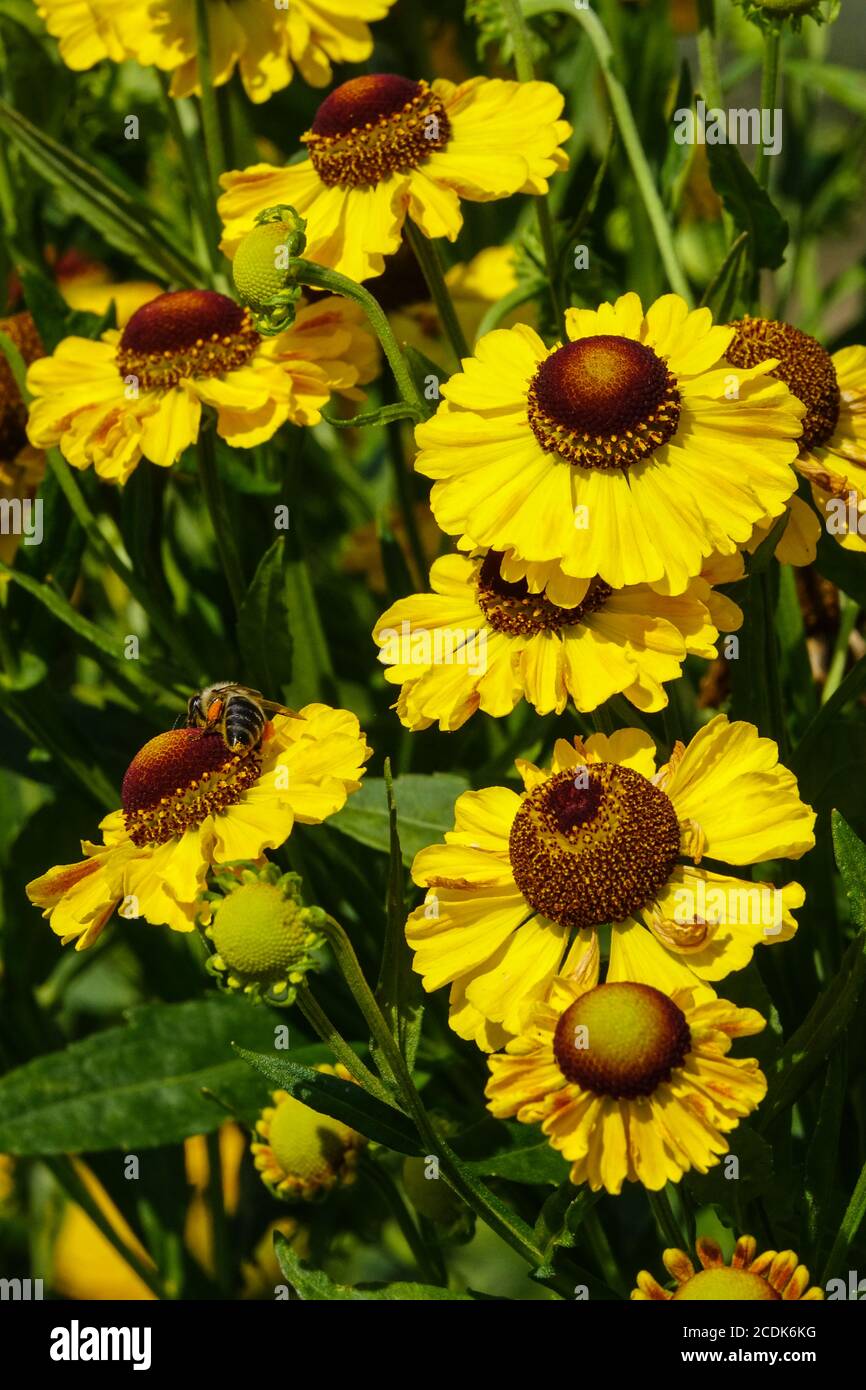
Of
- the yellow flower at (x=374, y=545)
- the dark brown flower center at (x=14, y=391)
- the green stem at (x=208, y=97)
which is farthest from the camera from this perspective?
the yellow flower at (x=374, y=545)

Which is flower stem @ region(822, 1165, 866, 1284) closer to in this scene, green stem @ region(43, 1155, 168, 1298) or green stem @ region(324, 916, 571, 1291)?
green stem @ region(324, 916, 571, 1291)

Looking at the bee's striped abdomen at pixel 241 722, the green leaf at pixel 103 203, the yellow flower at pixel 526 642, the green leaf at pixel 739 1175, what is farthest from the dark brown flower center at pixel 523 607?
the green leaf at pixel 103 203

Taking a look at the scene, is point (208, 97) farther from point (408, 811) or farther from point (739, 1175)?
point (739, 1175)

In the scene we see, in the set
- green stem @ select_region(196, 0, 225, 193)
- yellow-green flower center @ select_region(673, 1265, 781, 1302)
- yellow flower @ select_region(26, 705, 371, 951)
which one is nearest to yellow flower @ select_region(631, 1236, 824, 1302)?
yellow-green flower center @ select_region(673, 1265, 781, 1302)

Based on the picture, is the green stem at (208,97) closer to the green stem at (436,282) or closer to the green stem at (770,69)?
the green stem at (436,282)

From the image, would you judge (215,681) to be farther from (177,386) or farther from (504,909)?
(504,909)
